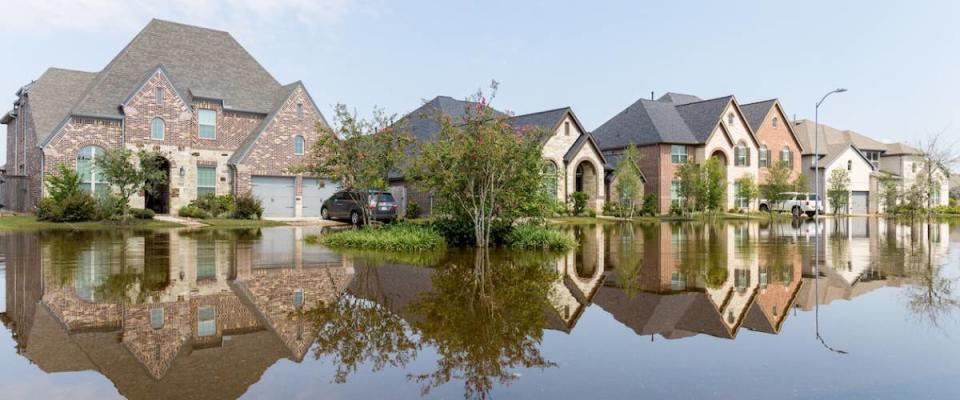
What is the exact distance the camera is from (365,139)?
20156 millimetres

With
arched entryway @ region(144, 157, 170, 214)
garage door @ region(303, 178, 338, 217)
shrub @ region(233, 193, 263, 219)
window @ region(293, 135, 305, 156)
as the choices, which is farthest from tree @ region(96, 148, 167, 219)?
garage door @ region(303, 178, 338, 217)

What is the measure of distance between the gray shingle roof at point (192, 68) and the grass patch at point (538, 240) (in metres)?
25.8

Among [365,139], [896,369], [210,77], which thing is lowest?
[896,369]

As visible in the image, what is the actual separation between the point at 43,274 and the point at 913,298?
48.2ft

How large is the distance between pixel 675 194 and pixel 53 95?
1634 inches

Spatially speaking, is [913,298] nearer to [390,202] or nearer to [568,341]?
[568,341]

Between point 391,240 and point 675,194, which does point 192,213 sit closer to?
point 391,240

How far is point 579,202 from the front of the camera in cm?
4478

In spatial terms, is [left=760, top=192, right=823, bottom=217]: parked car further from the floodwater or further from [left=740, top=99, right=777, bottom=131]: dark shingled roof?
the floodwater

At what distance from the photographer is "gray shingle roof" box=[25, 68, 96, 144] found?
35.6 m

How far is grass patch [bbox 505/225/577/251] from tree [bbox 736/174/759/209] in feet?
125

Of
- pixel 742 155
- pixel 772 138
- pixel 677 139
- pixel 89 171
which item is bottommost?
pixel 89 171

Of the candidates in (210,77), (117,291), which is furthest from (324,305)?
(210,77)

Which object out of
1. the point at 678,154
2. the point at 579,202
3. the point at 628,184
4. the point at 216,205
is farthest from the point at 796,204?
the point at 216,205
